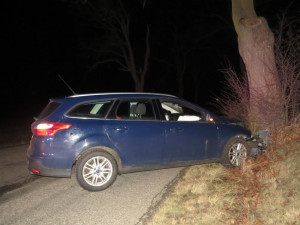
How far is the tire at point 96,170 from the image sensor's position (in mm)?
5480

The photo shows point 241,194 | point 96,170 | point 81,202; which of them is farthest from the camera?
point 96,170

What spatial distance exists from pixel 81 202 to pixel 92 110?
1610mm

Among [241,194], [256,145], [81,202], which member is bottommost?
[81,202]

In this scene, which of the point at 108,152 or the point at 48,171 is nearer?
the point at 48,171

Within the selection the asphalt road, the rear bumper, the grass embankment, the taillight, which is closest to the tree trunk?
the grass embankment

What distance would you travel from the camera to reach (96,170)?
18.3ft

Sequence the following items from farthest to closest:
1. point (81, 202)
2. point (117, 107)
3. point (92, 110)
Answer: point (117, 107)
point (92, 110)
point (81, 202)

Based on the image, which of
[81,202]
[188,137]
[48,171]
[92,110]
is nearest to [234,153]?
[188,137]

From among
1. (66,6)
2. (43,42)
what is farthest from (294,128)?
(43,42)

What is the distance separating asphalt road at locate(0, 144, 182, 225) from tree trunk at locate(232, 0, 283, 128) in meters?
3.05

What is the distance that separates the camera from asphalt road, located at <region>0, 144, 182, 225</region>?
15.0ft

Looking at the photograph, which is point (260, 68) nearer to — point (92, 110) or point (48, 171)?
point (92, 110)

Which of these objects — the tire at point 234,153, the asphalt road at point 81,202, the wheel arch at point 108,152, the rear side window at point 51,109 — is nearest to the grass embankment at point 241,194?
the tire at point 234,153

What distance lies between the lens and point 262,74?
8164 mm
